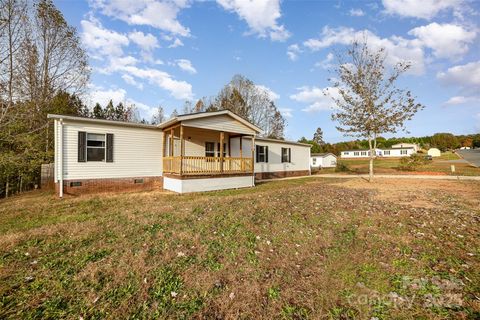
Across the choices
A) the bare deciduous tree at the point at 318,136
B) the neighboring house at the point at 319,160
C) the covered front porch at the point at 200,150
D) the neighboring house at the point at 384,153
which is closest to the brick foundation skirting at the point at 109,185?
the covered front porch at the point at 200,150

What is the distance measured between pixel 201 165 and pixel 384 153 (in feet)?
214

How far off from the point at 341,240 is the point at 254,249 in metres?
1.89

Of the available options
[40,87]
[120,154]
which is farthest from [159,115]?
[120,154]

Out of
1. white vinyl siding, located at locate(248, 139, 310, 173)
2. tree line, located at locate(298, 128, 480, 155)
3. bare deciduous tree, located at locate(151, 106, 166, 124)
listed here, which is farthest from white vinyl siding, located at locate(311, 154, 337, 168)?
bare deciduous tree, located at locate(151, 106, 166, 124)

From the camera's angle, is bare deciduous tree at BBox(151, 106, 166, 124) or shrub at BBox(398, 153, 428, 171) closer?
shrub at BBox(398, 153, 428, 171)

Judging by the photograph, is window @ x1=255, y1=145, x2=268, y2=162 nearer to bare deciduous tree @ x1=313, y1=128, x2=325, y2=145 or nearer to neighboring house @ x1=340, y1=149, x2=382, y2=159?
neighboring house @ x1=340, y1=149, x2=382, y2=159

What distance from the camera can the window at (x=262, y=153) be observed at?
60.8 ft

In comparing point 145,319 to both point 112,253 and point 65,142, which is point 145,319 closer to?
point 112,253

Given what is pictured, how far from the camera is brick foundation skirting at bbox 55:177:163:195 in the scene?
10.1 metres

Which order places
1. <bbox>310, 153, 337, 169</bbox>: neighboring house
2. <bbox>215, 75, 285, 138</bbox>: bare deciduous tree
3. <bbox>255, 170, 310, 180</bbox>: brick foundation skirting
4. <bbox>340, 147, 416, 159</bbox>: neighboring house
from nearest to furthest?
<bbox>255, 170, 310, 180</bbox>: brick foundation skirting < <bbox>215, 75, 285, 138</bbox>: bare deciduous tree < <bbox>310, 153, 337, 169</bbox>: neighboring house < <bbox>340, 147, 416, 159</bbox>: neighboring house

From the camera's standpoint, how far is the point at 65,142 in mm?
9883

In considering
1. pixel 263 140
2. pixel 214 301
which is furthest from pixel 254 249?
pixel 263 140

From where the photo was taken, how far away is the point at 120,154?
1138 cm

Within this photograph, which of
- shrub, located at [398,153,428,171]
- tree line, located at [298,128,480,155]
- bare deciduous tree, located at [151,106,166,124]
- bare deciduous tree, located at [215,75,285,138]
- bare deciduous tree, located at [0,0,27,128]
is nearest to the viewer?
bare deciduous tree, located at [0,0,27,128]
